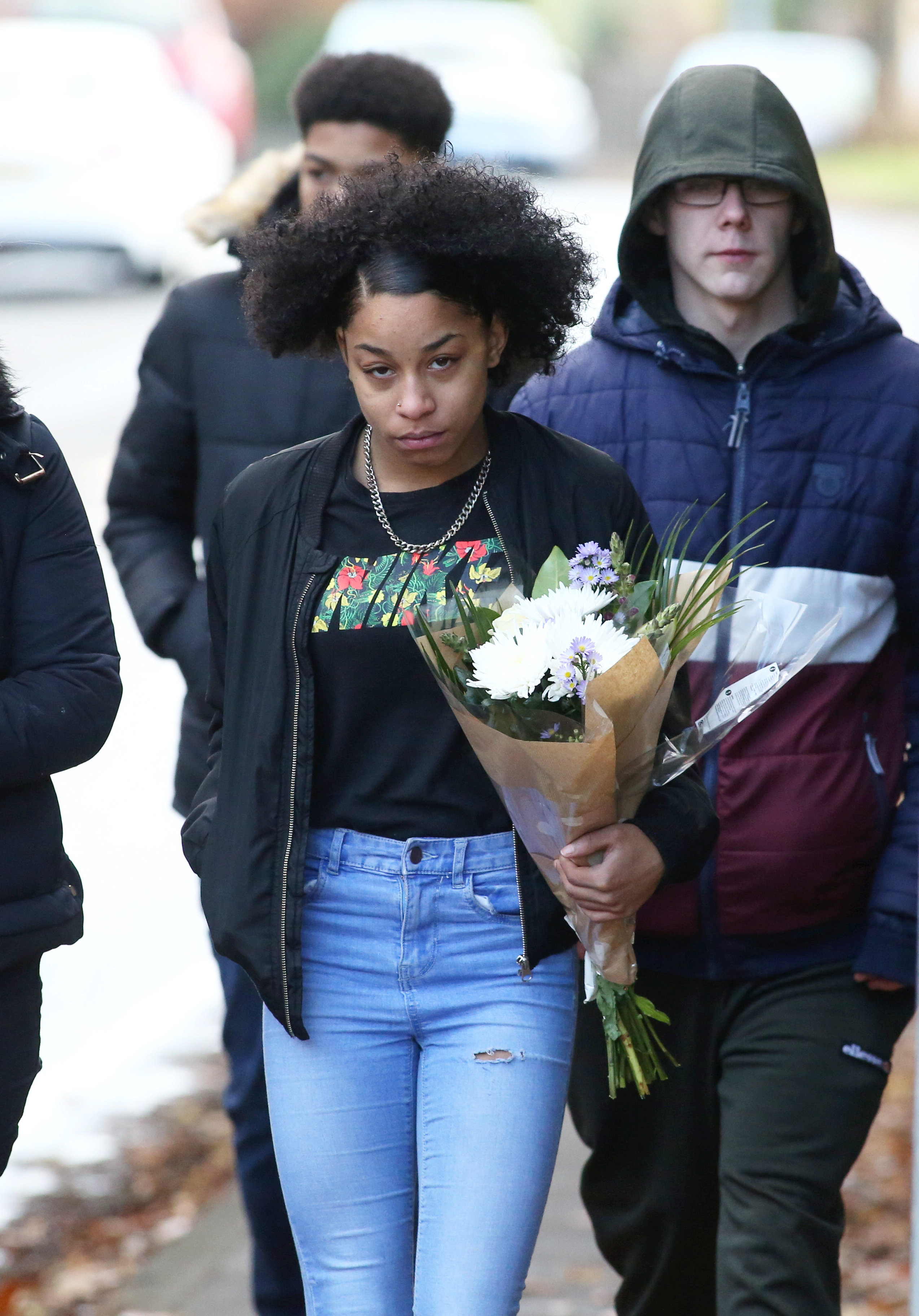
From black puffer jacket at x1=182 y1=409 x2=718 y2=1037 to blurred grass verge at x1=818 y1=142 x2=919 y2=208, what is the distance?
1789cm

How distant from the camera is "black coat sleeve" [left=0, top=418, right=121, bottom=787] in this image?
2836 mm

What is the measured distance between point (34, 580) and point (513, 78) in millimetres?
17197

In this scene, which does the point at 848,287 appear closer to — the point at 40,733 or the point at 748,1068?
the point at 748,1068

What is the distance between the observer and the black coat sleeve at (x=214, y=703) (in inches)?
118

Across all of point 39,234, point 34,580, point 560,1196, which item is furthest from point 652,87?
point 34,580

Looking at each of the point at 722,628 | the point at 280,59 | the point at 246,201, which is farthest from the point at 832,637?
the point at 280,59

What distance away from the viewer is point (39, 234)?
1371 centimetres

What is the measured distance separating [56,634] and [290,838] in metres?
0.47

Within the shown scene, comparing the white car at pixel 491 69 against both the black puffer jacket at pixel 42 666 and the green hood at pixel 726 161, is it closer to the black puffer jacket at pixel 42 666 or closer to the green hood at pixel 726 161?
the green hood at pixel 726 161

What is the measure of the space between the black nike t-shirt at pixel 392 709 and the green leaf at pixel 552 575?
3.6 inches

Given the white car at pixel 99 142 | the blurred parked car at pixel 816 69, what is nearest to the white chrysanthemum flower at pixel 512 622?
the white car at pixel 99 142

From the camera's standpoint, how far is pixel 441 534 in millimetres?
2891

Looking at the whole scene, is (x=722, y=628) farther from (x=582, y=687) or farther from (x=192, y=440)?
(x=192, y=440)

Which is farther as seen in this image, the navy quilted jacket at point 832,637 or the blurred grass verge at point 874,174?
the blurred grass verge at point 874,174
